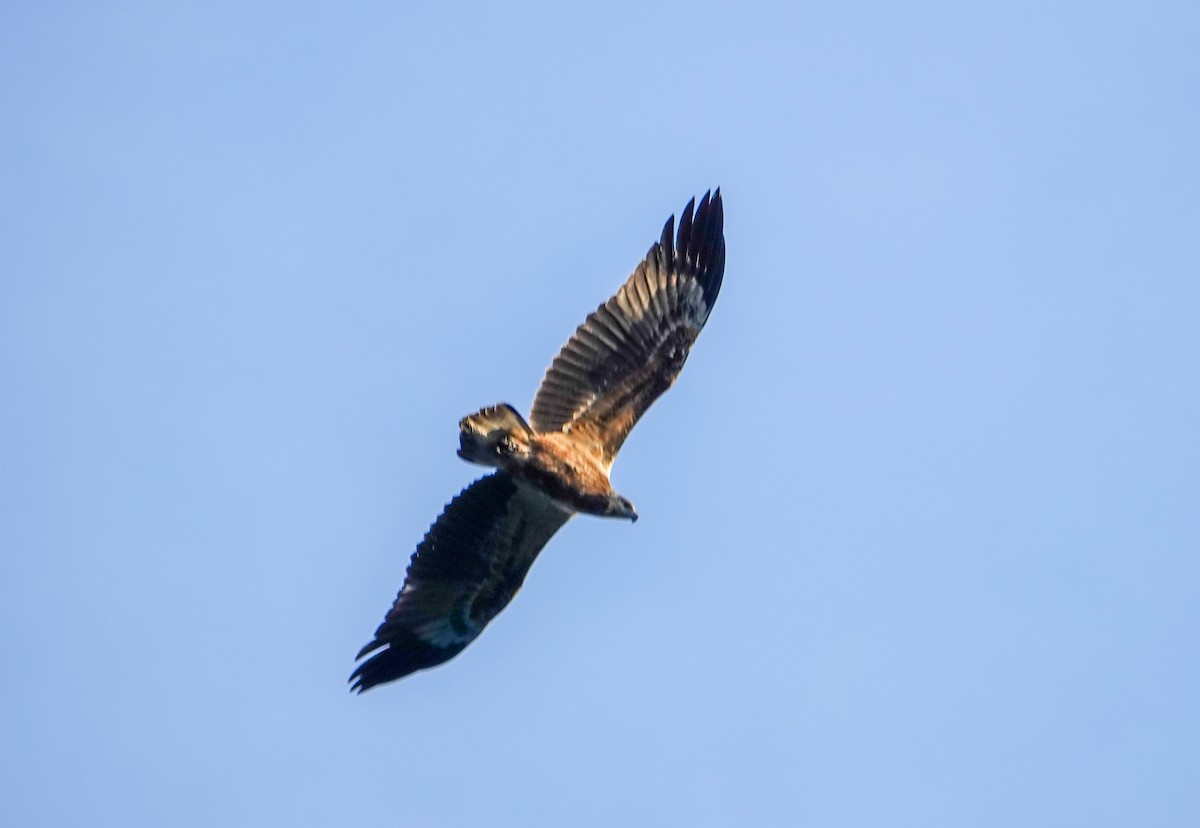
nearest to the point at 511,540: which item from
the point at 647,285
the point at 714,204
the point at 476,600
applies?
the point at 476,600

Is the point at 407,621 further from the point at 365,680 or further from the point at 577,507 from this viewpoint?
the point at 577,507

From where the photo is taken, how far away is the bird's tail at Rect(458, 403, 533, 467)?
1118 cm

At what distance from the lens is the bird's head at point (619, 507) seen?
453 inches

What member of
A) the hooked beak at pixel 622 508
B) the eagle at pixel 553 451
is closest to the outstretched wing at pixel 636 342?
the eagle at pixel 553 451

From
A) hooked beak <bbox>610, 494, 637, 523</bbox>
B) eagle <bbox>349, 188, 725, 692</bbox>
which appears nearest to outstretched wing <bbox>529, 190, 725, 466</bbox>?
eagle <bbox>349, 188, 725, 692</bbox>

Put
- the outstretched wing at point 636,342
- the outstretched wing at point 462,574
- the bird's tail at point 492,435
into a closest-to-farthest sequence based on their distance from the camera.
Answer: the bird's tail at point 492,435, the outstretched wing at point 462,574, the outstretched wing at point 636,342

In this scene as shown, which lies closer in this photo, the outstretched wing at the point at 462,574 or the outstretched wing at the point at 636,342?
the outstretched wing at the point at 462,574

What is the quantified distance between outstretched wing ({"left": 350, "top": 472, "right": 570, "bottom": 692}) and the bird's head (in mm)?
364

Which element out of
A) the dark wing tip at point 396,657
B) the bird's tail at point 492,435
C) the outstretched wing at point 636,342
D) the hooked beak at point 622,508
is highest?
the outstretched wing at point 636,342

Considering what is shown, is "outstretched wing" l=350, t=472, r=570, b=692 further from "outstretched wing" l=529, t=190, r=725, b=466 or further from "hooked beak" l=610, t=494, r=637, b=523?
"outstretched wing" l=529, t=190, r=725, b=466

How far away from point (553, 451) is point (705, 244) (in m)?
2.38

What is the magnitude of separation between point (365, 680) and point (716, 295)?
4.07 m

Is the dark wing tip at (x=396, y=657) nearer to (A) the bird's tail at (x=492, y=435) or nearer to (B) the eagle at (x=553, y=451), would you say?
(B) the eagle at (x=553, y=451)

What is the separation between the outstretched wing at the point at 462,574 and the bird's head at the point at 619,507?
0.36 meters
